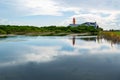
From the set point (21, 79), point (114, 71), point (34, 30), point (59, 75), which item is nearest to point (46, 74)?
point (59, 75)

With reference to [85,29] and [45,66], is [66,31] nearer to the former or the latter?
[85,29]

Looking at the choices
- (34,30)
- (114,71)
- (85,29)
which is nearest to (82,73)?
(114,71)

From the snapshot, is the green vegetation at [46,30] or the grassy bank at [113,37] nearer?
the grassy bank at [113,37]

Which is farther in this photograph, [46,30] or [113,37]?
[46,30]

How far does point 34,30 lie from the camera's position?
263 ft

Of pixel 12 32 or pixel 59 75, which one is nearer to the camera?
pixel 59 75

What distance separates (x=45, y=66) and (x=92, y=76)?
3.21m

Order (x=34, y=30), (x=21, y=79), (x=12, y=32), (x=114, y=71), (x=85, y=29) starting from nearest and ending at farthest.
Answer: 1. (x=21, y=79)
2. (x=114, y=71)
3. (x=12, y=32)
4. (x=34, y=30)
5. (x=85, y=29)

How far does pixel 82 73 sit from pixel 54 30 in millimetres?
77502

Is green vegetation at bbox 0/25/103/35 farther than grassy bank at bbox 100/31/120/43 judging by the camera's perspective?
Yes

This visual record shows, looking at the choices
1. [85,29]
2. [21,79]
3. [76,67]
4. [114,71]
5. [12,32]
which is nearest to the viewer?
[21,79]

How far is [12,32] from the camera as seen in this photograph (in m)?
70.6

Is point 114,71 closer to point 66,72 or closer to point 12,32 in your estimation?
point 66,72

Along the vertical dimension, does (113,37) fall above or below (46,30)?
above
